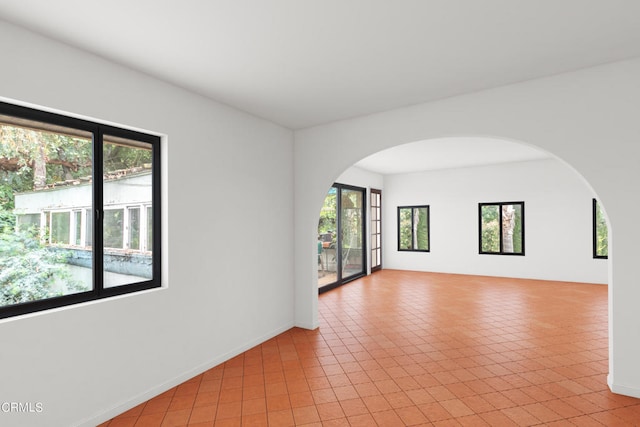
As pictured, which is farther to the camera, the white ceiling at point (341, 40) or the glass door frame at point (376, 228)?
the glass door frame at point (376, 228)

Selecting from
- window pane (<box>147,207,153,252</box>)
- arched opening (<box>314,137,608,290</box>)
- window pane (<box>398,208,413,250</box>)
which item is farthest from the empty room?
window pane (<box>398,208,413,250</box>)

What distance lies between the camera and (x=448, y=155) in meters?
6.77

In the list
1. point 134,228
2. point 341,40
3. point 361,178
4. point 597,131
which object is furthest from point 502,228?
point 134,228

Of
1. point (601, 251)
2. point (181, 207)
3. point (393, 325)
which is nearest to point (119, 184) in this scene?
point (181, 207)

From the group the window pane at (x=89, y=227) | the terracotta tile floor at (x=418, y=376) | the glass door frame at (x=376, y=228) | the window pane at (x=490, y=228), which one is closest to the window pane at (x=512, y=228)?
the window pane at (x=490, y=228)

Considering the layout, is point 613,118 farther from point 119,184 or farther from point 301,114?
point 119,184

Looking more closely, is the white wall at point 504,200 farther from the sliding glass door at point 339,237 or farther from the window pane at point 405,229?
the sliding glass door at point 339,237

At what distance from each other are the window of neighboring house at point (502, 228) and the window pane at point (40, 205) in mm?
8099

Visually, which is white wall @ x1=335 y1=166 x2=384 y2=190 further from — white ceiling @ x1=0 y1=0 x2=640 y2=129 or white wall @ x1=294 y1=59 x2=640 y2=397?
white ceiling @ x1=0 y1=0 x2=640 y2=129

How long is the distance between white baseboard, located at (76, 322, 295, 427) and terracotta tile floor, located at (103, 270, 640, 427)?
2.0 inches

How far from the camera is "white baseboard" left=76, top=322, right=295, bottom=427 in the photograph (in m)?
2.41

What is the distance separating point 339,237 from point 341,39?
207 inches

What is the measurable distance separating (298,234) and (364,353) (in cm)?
174

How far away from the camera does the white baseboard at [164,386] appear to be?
2.41 m
